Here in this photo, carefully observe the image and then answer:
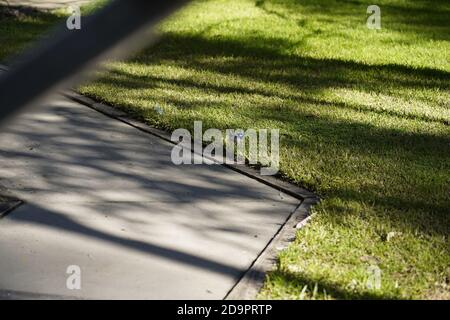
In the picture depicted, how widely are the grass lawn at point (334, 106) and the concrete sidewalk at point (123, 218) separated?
30 cm

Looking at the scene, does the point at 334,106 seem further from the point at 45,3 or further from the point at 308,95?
the point at 45,3

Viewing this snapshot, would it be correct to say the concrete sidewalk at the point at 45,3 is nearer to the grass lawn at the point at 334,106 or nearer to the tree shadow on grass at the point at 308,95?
the grass lawn at the point at 334,106

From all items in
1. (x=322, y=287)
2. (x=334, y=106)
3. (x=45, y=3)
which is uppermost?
(x=45, y=3)

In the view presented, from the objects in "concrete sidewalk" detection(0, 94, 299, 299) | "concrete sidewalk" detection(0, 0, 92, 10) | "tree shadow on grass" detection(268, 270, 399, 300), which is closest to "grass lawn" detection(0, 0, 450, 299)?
"tree shadow on grass" detection(268, 270, 399, 300)

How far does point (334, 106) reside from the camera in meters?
6.40

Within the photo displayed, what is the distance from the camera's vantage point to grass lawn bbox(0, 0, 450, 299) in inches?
146

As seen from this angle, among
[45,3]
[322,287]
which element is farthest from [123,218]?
[45,3]

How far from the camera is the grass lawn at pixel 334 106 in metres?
3.70

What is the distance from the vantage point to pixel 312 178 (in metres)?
4.73

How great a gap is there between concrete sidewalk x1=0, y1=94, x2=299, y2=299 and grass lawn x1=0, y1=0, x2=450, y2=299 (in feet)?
1.00

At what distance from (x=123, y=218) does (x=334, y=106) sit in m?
2.71

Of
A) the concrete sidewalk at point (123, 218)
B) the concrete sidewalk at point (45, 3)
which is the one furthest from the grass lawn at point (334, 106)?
the concrete sidewalk at point (45, 3)

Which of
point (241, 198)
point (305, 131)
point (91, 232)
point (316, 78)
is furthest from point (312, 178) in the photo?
point (316, 78)
